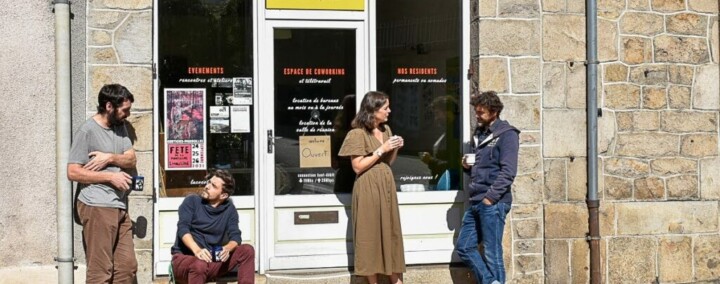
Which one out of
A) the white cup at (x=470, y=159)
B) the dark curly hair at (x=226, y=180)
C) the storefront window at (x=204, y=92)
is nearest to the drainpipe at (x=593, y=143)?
the white cup at (x=470, y=159)

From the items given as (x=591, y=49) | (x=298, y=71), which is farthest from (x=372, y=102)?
(x=591, y=49)

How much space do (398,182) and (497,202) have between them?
1.16m

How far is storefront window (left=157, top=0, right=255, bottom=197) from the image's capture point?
25.6 ft

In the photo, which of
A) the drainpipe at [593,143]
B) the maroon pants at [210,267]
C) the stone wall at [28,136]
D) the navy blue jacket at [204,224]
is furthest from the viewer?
the drainpipe at [593,143]

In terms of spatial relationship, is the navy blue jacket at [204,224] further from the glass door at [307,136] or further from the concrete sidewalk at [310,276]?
the glass door at [307,136]

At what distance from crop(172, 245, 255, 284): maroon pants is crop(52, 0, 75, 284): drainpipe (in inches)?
33.2

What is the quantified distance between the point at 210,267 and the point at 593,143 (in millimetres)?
3442

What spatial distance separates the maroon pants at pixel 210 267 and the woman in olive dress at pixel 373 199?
0.89m

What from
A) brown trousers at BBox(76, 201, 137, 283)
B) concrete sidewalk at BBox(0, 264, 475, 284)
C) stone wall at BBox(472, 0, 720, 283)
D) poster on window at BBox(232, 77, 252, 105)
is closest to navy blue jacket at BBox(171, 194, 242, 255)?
brown trousers at BBox(76, 201, 137, 283)

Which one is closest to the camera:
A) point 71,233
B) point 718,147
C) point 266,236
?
point 71,233

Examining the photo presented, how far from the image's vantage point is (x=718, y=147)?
8742 millimetres

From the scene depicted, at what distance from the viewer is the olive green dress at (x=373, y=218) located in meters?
7.51

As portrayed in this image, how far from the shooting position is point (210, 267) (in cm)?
704

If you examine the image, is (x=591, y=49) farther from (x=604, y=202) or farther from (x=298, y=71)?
(x=298, y=71)
